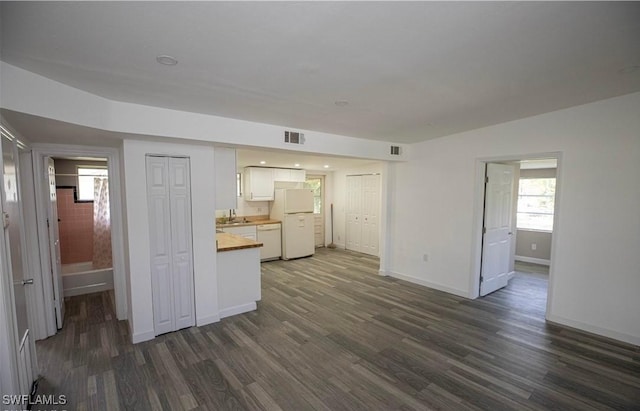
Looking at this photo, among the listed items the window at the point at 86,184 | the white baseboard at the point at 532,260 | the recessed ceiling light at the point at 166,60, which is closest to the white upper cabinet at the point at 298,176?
the window at the point at 86,184

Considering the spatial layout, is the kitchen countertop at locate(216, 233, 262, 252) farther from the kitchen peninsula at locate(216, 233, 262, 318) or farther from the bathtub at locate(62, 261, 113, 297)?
the bathtub at locate(62, 261, 113, 297)

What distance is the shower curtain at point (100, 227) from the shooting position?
16.0 feet

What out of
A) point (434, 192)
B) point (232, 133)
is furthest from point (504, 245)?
point (232, 133)

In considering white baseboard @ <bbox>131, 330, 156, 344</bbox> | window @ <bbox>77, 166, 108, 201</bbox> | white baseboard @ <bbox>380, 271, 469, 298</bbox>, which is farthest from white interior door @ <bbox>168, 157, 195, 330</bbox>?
white baseboard @ <bbox>380, 271, 469, 298</bbox>

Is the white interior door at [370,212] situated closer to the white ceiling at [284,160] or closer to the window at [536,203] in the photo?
the white ceiling at [284,160]

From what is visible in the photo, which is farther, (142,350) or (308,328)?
(308,328)

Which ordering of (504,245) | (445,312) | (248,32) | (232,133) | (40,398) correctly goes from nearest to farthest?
(248,32) → (40,398) → (232,133) → (445,312) → (504,245)

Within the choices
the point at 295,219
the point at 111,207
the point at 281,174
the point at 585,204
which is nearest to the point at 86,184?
the point at 111,207

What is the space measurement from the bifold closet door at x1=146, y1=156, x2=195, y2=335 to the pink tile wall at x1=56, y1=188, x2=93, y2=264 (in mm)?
3420

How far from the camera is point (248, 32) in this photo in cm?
157

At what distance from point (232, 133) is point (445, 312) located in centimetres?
361

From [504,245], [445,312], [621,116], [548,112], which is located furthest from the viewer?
[504,245]

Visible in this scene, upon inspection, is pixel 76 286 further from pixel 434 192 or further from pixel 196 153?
pixel 434 192

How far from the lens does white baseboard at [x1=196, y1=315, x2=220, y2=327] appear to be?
11.2 ft
